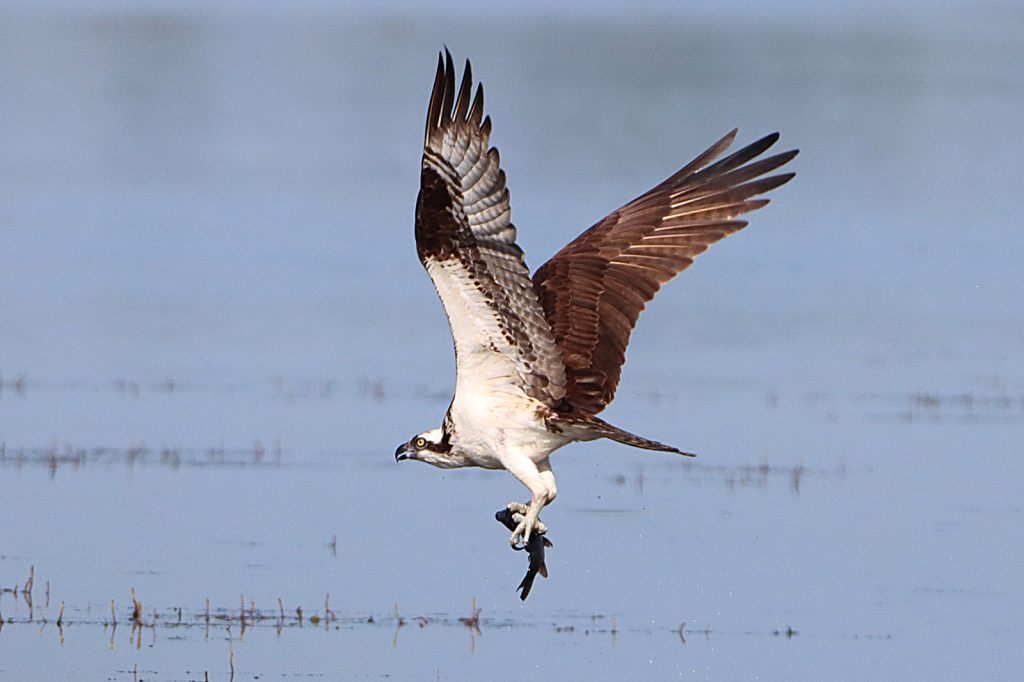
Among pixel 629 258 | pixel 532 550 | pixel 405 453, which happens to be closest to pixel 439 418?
pixel 629 258

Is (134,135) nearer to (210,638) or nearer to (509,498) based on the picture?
(509,498)

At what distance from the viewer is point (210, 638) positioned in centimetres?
805

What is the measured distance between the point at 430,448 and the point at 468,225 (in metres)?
1.35

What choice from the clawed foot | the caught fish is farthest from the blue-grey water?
the clawed foot

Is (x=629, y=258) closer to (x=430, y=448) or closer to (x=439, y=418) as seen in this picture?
(x=430, y=448)

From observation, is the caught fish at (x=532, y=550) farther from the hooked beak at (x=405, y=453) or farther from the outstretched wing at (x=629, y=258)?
the outstretched wing at (x=629, y=258)

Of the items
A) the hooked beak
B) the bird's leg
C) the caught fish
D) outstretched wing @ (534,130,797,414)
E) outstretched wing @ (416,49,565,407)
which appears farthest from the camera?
outstretched wing @ (534,130,797,414)

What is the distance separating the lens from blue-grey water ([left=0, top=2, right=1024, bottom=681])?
8234 mm

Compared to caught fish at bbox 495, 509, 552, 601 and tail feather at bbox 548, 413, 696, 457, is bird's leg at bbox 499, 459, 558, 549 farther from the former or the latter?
tail feather at bbox 548, 413, 696, 457

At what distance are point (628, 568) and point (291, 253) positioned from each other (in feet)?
33.3

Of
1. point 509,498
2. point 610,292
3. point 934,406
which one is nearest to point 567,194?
point 934,406

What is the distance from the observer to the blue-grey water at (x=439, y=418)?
27.0 feet

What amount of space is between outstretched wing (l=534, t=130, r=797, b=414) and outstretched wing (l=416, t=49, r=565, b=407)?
0.83 metres

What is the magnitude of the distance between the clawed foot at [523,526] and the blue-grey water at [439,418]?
70 centimetres
